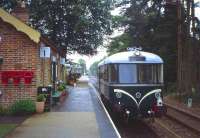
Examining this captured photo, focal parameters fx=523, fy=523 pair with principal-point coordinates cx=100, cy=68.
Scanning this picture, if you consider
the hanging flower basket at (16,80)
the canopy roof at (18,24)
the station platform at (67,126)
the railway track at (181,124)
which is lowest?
the railway track at (181,124)

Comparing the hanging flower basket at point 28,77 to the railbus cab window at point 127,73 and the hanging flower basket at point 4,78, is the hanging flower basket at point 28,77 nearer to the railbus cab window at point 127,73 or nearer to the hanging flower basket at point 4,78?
the hanging flower basket at point 4,78

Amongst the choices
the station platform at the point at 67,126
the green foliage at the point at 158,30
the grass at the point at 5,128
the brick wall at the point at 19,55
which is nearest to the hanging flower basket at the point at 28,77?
the brick wall at the point at 19,55

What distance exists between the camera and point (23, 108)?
66.3 feet

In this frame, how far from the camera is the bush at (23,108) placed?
2019 cm

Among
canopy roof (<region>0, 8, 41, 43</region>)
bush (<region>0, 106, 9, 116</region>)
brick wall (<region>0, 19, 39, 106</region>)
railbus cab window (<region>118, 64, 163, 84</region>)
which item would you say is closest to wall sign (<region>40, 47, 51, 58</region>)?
brick wall (<region>0, 19, 39, 106</region>)

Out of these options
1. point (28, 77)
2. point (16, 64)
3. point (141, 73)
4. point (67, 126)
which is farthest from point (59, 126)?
point (16, 64)

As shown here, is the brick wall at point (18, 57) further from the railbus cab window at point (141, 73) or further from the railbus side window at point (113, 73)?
the railbus cab window at point (141, 73)

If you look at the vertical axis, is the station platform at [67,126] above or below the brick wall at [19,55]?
below

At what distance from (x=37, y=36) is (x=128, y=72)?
3.89 metres

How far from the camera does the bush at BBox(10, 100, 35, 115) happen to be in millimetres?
20188

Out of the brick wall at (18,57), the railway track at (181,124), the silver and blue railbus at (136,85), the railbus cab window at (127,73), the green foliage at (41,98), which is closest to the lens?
the railway track at (181,124)

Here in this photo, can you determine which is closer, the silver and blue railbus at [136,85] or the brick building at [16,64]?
the silver and blue railbus at [136,85]

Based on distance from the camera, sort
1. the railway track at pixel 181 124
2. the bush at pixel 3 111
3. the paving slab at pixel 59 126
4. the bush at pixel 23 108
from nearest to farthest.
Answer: the paving slab at pixel 59 126 < the railway track at pixel 181 124 < the bush at pixel 23 108 < the bush at pixel 3 111

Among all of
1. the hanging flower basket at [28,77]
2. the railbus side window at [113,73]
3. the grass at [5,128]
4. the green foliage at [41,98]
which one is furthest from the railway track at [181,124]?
the grass at [5,128]
